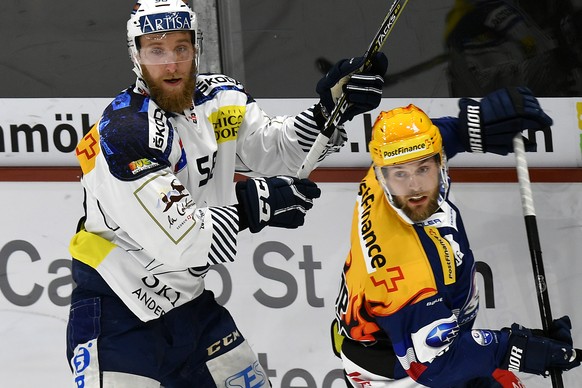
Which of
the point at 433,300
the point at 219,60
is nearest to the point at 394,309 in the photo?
the point at 433,300

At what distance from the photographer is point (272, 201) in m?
3.40

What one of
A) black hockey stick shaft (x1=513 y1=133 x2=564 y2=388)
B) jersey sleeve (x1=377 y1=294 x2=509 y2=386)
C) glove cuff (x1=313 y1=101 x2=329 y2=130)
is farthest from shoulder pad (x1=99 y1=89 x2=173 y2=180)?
black hockey stick shaft (x1=513 y1=133 x2=564 y2=388)

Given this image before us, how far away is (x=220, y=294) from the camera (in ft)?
14.5

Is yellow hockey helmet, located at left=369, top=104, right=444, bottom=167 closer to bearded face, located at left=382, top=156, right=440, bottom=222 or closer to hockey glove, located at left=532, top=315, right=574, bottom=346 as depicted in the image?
bearded face, located at left=382, top=156, right=440, bottom=222

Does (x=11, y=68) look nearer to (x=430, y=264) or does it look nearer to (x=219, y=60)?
(x=219, y=60)

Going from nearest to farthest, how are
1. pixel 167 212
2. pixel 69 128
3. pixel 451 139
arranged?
pixel 167 212 → pixel 451 139 → pixel 69 128

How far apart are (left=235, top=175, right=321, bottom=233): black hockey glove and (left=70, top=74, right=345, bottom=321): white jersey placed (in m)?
0.04

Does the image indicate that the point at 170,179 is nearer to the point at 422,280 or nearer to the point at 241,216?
the point at 241,216

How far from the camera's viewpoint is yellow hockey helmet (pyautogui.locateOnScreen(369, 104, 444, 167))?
11.5 ft

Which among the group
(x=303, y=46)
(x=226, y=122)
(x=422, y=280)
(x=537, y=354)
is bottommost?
(x=537, y=354)

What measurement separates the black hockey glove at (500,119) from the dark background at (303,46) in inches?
37.2

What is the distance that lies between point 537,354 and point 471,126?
685mm

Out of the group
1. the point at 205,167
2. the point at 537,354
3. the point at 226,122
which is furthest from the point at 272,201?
the point at 537,354

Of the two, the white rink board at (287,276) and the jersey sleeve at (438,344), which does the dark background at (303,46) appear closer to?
the white rink board at (287,276)
